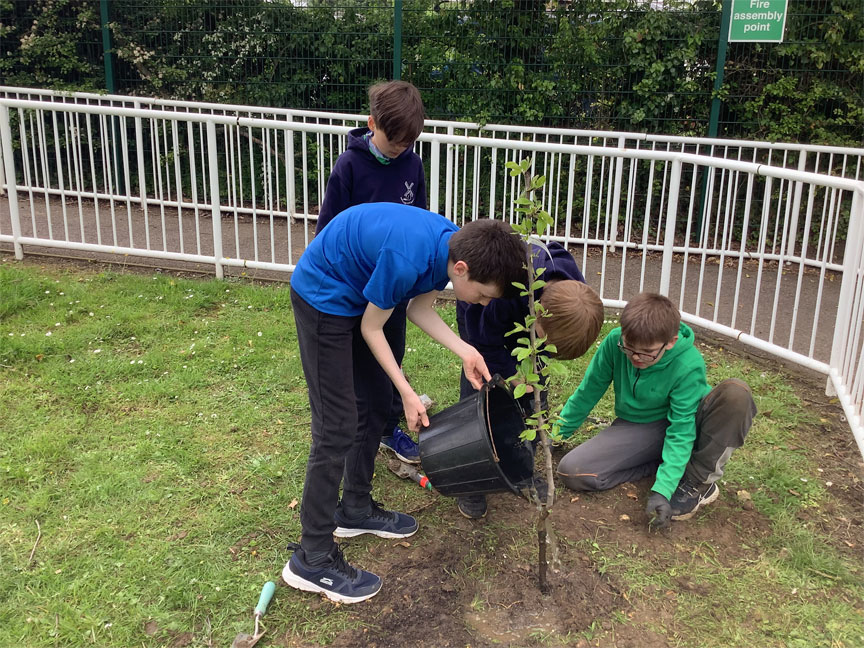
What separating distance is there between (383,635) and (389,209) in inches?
54.7

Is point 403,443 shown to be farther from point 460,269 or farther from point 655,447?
point 460,269

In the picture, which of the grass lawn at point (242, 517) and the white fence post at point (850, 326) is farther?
the white fence post at point (850, 326)

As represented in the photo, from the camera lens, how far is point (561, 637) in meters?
2.45

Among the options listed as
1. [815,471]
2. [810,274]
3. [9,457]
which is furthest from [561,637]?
[810,274]

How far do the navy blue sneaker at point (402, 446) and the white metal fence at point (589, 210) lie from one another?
6.92 feet

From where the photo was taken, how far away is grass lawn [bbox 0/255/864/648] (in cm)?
250

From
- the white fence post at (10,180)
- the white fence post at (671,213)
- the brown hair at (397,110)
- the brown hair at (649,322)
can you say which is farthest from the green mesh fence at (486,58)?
the brown hair at (649,322)

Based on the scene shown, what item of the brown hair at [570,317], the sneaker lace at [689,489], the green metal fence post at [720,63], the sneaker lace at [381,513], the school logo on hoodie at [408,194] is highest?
the green metal fence post at [720,63]

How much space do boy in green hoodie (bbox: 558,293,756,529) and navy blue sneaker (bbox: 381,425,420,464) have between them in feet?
2.27

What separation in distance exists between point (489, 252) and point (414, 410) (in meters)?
0.60

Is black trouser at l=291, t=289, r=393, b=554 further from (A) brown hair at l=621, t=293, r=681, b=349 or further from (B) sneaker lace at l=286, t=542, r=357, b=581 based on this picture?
(A) brown hair at l=621, t=293, r=681, b=349

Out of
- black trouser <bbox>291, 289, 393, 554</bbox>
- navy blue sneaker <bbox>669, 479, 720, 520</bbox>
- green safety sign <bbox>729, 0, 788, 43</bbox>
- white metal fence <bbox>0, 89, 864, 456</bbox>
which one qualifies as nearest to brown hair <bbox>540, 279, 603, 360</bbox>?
black trouser <bbox>291, 289, 393, 554</bbox>

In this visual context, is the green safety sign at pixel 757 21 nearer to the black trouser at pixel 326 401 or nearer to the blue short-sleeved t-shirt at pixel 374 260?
the blue short-sleeved t-shirt at pixel 374 260

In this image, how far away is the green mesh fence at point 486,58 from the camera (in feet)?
25.8
